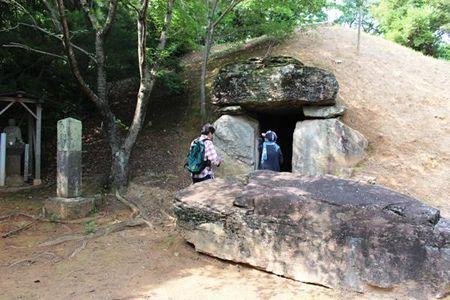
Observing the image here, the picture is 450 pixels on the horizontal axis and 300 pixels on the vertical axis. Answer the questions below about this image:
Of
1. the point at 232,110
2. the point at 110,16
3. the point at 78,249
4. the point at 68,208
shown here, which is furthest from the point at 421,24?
the point at 78,249

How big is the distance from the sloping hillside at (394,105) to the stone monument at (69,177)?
6123 mm

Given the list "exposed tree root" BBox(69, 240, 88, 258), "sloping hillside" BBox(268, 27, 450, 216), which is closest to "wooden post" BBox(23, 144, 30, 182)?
"exposed tree root" BBox(69, 240, 88, 258)

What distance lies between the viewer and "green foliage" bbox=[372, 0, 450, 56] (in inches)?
778

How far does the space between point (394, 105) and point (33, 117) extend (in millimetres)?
9952

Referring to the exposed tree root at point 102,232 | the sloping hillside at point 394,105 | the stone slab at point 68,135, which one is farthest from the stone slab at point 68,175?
the sloping hillside at point 394,105

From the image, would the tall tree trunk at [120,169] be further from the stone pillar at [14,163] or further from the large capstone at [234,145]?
the stone pillar at [14,163]

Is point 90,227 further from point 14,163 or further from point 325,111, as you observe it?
point 325,111

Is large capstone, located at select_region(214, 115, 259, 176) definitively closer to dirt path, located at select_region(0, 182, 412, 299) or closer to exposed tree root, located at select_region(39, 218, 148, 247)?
dirt path, located at select_region(0, 182, 412, 299)

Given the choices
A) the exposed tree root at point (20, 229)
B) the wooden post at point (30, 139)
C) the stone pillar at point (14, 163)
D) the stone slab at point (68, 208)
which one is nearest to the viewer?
the exposed tree root at point (20, 229)

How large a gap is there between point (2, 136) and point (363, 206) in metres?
8.64

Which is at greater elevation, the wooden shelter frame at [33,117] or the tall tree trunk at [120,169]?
the wooden shelter frame at [33,117]

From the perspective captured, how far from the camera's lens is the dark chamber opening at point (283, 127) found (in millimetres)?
11766

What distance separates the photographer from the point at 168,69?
41.4 ft

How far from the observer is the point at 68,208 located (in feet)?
25.1
